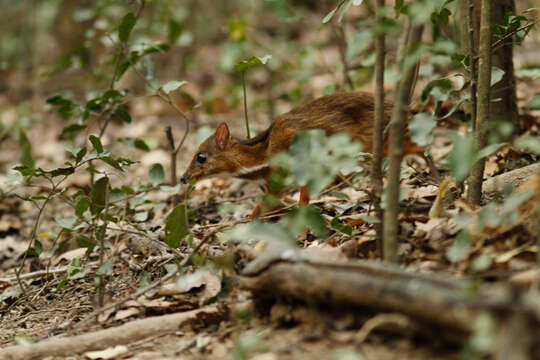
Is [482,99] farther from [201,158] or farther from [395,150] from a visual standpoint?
[201,158]

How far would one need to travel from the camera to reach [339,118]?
15.3 feet

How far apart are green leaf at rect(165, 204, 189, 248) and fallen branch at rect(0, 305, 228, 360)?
Answer: 1.37 feet

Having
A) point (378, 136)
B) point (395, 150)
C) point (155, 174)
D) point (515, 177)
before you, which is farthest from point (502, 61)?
point (155, 174)

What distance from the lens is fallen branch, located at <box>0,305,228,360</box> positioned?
105 inches

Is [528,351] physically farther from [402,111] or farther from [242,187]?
[242,187]

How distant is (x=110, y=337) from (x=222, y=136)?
3.00 m

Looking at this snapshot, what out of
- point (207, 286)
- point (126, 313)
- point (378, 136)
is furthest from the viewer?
point (207, 286)

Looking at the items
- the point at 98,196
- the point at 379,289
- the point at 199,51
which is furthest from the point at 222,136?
the point at 199,51

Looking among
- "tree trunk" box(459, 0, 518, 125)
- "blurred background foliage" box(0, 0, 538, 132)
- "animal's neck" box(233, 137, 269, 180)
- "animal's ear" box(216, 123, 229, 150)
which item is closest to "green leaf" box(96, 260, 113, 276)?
"animal's neck" box(233, 137, 269, 180)

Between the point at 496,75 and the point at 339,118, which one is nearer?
the point at 496,75

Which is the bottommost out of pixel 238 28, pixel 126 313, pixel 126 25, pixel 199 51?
pixel 126 313

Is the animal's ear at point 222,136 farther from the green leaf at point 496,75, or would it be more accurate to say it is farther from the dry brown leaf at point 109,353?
the dry brown leaf at point 109,353

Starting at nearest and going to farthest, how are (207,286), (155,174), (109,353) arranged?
(109,353)
(207,286)
(155,174)

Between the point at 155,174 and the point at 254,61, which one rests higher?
the point at 254,61
